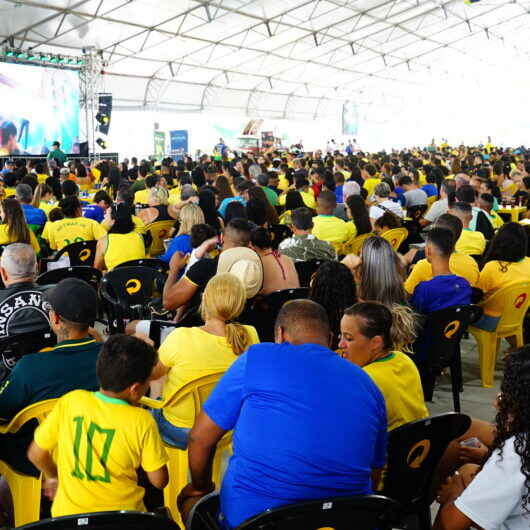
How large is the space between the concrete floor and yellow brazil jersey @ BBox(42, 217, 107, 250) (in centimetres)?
A: 357

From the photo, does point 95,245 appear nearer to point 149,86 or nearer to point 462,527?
point 462,527

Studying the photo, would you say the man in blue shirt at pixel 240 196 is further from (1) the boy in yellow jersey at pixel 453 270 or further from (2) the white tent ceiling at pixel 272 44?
(2) the white tent ceiling at pixel 272 44

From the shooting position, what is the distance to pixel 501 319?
13.9 ft

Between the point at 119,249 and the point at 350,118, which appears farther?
Answer: the point at 350,118

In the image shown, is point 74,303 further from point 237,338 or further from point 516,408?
point 516,408

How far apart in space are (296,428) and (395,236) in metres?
4.69

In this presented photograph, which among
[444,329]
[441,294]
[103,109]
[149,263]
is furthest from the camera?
[103,109]

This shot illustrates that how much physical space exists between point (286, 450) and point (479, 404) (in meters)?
2.71

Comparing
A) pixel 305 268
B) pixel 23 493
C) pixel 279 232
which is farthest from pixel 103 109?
pixel 23 493

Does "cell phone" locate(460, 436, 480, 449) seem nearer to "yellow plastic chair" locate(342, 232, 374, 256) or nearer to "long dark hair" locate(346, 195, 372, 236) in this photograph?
"yellow plastic chair" locate(342, 232, 374, 256)

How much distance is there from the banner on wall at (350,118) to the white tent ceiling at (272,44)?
28.3 inches

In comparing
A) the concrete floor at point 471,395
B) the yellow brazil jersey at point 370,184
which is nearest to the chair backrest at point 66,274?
the concrete floor at point 471,395

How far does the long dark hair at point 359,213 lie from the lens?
607cm

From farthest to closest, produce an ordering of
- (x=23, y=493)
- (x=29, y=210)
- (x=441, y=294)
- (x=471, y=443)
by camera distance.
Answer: (x=29, y=210) → (x=441, y=294) → (x=471, y=443) → (x=23, y=493)
